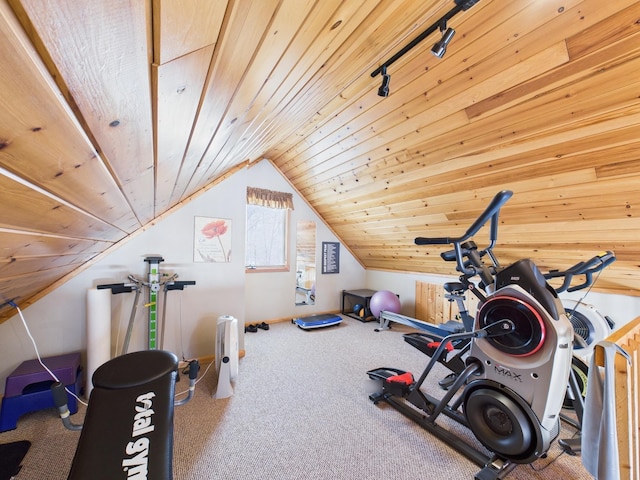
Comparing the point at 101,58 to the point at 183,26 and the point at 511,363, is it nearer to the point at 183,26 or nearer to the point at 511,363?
the point at 183,26

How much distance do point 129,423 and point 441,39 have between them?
2.26 metres

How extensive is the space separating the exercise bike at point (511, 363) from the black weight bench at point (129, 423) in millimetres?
1593

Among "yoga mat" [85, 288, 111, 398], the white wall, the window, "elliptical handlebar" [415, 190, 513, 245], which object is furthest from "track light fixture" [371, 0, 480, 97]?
the window

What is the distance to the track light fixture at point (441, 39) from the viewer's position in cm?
125

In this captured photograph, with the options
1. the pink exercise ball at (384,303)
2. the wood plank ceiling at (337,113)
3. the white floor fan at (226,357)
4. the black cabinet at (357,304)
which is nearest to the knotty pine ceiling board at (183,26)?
the wood plank ceiling at (337,113)

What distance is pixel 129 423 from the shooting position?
1.14 meters

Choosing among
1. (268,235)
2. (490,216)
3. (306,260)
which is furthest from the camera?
(306,260)

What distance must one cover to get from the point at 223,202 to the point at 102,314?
1.49m

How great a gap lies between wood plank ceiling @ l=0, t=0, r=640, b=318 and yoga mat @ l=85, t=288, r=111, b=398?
0.35 meters

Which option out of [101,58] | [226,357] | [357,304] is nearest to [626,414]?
[101,58]

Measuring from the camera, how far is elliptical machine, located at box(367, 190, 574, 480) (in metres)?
1.38

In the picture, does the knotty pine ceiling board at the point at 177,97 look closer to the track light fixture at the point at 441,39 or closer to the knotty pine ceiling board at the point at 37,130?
the knotty pine ceiling board at the point at 37,130

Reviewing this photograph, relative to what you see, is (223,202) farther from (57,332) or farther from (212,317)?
(57,332)

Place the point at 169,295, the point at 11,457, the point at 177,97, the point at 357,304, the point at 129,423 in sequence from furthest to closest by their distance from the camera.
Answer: the point at 357,304, the point at 169,295, the point at 11,457, the point at 129,423, the point at 177,97
